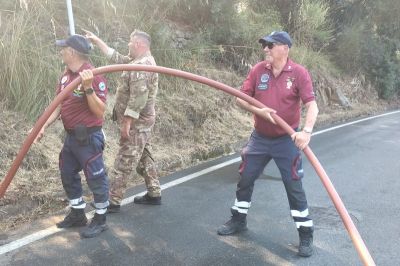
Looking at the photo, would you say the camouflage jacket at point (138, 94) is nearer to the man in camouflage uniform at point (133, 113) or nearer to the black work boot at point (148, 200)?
the man in camouflage uniform at point (133, 113)

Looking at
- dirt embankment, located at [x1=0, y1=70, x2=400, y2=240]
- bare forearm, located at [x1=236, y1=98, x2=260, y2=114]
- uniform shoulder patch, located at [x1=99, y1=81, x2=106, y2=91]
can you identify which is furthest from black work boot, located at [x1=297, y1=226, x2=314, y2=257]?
dirt embankment, located at [x1=0, y1=70, x2=400, y2=240]

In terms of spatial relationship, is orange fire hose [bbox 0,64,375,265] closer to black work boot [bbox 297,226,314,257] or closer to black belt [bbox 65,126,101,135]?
black belt [bbox 65,126,101,135]

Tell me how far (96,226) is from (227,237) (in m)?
1.27

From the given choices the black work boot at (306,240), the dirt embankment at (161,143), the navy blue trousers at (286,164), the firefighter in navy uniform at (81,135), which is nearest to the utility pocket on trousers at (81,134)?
the firefighter in navy uniform at (81,135)

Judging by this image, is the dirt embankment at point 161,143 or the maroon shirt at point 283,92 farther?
the dirt embankment at point 161,143

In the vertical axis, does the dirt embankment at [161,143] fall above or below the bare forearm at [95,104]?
below

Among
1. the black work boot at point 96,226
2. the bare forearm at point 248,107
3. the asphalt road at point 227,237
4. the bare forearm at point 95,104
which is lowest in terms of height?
the asphalt road at point 227,237

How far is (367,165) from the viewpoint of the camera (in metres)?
7.69

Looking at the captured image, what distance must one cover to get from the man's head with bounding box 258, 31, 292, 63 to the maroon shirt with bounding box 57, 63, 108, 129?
1510 millimetres

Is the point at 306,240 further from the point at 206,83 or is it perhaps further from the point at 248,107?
the point at 206,83

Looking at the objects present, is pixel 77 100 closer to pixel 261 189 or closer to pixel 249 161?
pixel 249 161

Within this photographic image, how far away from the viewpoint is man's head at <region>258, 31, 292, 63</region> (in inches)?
169

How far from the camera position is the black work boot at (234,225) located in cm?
481

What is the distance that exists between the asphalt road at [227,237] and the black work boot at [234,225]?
70 millimetres
